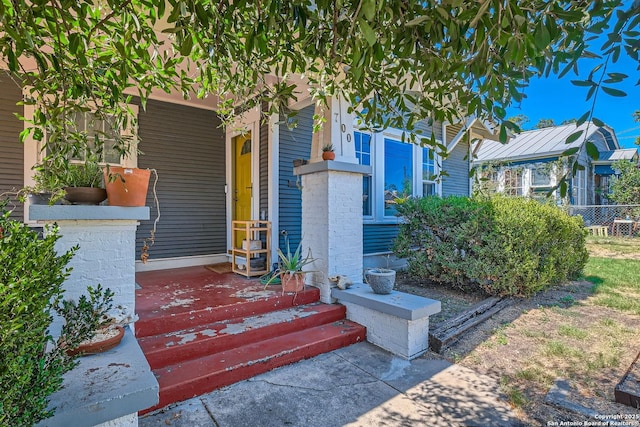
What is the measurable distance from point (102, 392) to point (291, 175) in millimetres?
3879

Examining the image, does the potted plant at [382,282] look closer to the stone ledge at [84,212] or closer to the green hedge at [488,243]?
the green hedge at [488,243]

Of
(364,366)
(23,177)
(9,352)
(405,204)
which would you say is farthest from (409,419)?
(23,177)

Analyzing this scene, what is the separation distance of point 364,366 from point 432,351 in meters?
0.78

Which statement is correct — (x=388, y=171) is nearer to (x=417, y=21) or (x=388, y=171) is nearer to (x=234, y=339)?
(x=234, y=339)

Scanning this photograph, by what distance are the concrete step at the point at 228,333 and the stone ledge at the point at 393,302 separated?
0.69ft

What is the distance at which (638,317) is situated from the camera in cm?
393

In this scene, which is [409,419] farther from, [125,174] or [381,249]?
Result: [381,249]

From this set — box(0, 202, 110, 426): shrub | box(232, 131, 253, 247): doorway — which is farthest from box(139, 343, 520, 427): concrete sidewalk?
box(232, 131, 253, 247): doorway

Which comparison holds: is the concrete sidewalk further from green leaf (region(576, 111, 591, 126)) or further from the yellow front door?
the yellow front door

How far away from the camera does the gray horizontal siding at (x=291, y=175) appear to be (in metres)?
4.96

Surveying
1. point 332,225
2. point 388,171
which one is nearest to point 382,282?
point 332,225

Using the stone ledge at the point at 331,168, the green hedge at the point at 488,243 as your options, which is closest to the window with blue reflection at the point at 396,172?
the green hedge at the point at 488,243

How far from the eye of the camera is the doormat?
4.90 metres

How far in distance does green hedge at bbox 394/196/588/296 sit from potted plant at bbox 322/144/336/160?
2115 millimetres
